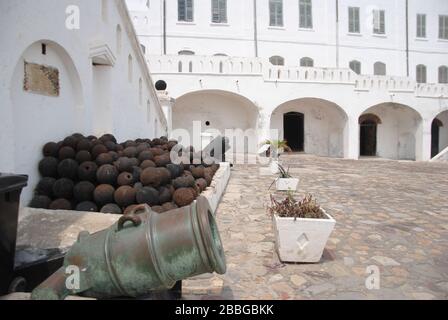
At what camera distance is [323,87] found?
19.2 m

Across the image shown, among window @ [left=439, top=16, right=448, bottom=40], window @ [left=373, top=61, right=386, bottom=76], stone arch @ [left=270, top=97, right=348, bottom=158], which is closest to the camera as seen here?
stone arch @ [left=270, top=97, right=348, bottom=158]

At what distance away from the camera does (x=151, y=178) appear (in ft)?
15.4

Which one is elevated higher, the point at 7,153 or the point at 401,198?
the point at 7,153

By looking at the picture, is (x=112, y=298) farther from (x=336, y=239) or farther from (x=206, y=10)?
(x=206, y=10)

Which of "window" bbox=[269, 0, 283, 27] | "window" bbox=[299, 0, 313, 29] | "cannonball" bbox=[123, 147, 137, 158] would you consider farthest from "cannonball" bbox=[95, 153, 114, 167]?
"window" bbox=[299, 0, 313, 29]

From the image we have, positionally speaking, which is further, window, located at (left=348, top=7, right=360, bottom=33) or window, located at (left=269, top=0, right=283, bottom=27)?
window, located at (left=348, top=7, right=360, bottom=33)

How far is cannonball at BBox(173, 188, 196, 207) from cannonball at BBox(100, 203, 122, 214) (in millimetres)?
760

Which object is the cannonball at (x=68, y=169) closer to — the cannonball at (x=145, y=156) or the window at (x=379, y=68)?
the cannonball at (x=145, y=156)

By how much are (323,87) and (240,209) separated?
14621 millimetres

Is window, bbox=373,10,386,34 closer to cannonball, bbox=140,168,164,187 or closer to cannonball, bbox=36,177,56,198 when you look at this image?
cannonball, bbox=140,168,164,187

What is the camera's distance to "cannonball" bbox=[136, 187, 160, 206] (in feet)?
14.7

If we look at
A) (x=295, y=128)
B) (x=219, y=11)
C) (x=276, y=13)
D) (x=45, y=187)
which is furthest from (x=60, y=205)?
(x=276, y=13)

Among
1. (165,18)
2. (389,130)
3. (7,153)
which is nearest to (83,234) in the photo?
Result: (7,153)

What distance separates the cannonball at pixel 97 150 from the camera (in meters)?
4.93
